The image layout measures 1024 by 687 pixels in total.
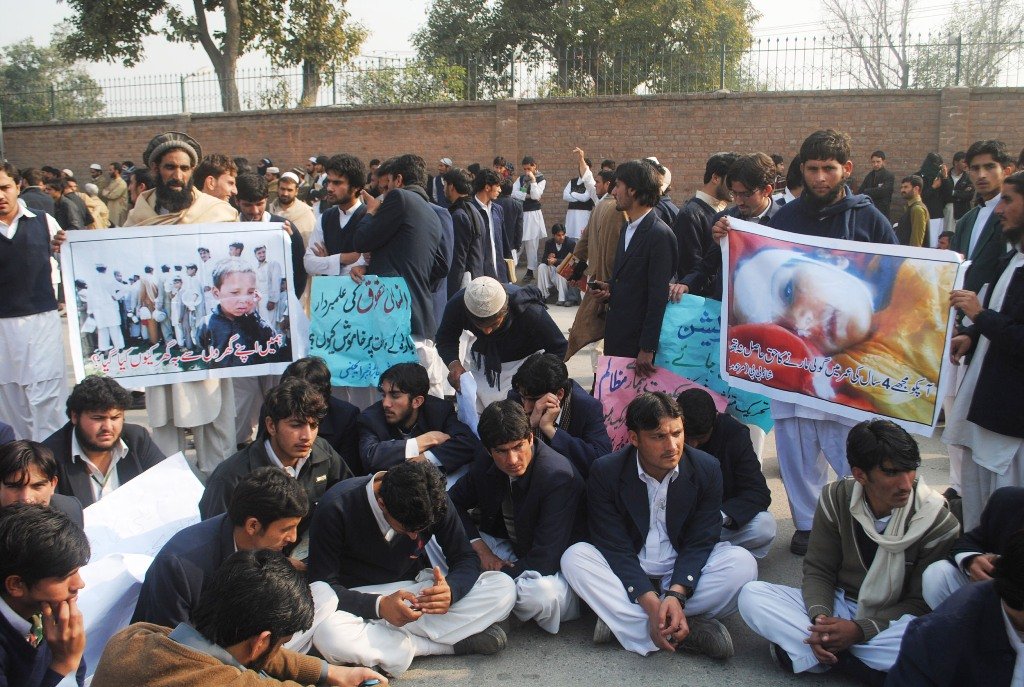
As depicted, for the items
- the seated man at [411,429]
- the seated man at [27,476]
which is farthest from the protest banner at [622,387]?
the seated man at [27,476]

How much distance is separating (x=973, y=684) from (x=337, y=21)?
936 inches

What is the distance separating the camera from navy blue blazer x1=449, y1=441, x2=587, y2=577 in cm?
439

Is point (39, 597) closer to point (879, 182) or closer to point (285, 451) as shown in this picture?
point (285, 451)

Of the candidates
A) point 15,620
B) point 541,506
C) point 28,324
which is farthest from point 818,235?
point 28,324

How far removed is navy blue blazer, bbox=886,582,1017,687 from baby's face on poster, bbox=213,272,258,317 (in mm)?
4415

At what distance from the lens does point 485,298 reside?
5.41m

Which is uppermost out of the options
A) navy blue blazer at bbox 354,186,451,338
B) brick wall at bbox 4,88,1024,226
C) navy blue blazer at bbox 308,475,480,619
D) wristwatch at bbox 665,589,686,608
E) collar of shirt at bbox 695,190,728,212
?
brick wall at bbox 4,88,1024,226

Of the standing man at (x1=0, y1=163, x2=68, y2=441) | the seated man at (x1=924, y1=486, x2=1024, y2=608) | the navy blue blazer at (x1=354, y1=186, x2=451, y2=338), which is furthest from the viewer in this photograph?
the navy blue blazer at (x1=354, y1=186, x2=451, y2=338)

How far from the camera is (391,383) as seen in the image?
5.22 meters

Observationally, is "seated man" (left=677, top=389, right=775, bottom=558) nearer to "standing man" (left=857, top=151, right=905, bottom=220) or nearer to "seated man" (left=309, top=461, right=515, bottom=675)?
"seated man" (left=309, top=461, right=515, bottom=675)

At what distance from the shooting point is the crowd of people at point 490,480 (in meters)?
3.12

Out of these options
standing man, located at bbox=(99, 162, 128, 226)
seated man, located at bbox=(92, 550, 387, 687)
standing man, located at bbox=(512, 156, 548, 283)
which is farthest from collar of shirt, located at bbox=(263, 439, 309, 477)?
standing man, located at bbox=(99, 162, 128, 226)

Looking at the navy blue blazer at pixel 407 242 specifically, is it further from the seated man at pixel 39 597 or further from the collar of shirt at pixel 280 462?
the seated man at pixel 39 597

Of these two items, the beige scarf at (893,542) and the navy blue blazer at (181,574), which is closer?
the navy blue blazer at (181,574)
